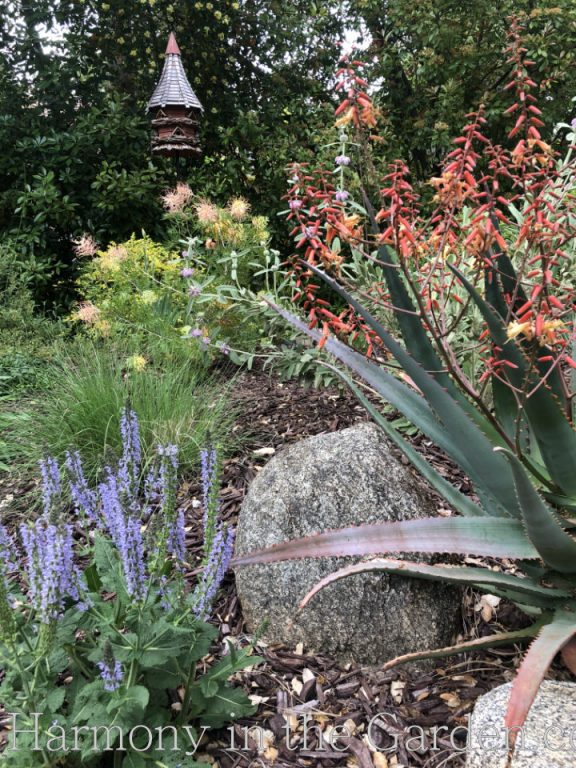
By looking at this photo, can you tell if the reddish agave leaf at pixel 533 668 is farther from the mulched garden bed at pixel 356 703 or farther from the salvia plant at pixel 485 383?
the mulched garden bed at pixel 356 703

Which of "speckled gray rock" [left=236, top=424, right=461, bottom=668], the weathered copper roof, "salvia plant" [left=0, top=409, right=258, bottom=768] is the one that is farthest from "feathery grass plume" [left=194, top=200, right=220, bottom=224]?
"salvia plant" [left=0, top=409, right=258, bottom=768]

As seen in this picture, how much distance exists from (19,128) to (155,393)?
4.98 meters

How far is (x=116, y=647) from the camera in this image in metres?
1.32

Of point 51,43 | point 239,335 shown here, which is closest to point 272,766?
point 239,335

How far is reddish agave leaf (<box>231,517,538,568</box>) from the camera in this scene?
1480mm

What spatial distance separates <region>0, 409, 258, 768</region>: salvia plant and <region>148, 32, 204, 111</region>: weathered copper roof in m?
4.55

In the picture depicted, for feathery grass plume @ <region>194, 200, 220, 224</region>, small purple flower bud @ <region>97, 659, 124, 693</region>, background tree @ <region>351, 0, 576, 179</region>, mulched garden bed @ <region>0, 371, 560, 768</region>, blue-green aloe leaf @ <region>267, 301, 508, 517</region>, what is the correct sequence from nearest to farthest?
1. small purple flower bud @ <region>97, 659, 124, 693</region>
2. mulched garden bed @ <region>0, 371, 560, 768</region>
3. blue-green aloe leaf @ <region>267, 301, 508, 517</region>
4. feathery grass plume @ <region>194, 200, 220, 224</region>
5. background tree @ <region>351, 0, 576, 179</region>

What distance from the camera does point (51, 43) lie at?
6711 mm

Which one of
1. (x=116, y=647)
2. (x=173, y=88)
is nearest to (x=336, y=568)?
(x=116, y=647)

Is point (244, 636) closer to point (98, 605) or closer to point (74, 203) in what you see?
point (98, 605)

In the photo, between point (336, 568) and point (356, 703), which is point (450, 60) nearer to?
point (336, 568)

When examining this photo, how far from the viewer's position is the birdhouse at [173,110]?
5.31 metres

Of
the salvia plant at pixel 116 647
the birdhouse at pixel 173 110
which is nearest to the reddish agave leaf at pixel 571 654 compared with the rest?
the salvia plant at pixel 116 647

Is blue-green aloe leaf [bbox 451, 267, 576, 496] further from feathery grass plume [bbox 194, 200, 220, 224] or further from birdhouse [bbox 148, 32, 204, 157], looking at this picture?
birdhouse [bbox 148, 32, 204, 157]
